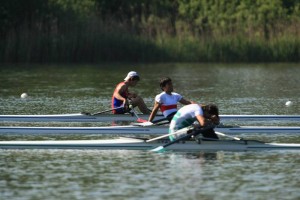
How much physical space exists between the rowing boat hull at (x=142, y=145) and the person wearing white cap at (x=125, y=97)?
4.53 m

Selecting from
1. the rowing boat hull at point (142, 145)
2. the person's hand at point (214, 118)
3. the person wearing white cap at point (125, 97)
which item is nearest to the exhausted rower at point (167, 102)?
the rowing boat hull at point (142, 145)

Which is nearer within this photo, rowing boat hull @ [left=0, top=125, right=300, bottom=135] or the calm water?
the calm water

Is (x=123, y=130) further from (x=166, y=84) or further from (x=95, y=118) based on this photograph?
(x=95, y=118)

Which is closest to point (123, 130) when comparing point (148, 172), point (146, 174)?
point (148, 172)

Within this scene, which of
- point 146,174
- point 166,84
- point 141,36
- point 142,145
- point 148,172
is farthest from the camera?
point 141,36

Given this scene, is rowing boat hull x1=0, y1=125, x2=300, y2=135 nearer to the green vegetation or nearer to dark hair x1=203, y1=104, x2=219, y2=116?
dark hair x1=203, y1=104, x2=219, y2=116

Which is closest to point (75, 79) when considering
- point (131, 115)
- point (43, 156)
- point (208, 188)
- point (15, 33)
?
point (15, 33)

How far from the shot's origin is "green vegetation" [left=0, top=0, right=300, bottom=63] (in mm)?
47969

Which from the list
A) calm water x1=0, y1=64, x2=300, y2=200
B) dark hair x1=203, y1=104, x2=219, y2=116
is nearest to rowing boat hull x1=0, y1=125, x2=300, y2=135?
calm water x1=0, y1=64, x2=300, y2=200

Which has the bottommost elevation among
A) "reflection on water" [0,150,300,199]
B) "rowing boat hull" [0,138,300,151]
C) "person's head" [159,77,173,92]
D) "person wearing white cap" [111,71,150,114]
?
"reflection on water" [0,150,300,199]

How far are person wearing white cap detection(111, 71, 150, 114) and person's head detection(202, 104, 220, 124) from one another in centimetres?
526

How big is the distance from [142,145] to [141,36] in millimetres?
31133

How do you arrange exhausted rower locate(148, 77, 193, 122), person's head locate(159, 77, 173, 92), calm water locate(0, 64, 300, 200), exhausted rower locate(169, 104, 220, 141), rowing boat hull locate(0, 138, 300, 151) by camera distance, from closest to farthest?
calm water locate(0, 64, 300, 200) < exhausted rower locate(169, 104, 220, 141) < rowing boat hull locate(0, 138, 300, 151) < person's head locate(159, 77, 173, 92) < exhausted rower locate(148, 77, 193, 122)

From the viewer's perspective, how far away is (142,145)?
18703 millimetres
